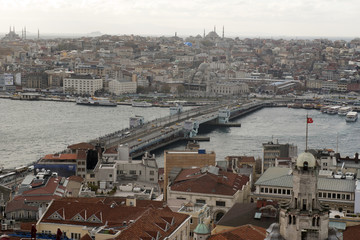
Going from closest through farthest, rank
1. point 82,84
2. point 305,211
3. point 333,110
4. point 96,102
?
point 305,211 < point 333,110 < point 96,102 < point 82,84

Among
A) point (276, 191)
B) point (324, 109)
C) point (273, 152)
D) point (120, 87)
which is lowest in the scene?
point (324, 109)

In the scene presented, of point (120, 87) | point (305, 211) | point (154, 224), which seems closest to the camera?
point (305, 211)

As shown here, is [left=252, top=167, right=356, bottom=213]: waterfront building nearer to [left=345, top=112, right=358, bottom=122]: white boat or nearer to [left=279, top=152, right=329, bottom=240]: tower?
[left=279, top=152, right=329, bottom=240]: tower

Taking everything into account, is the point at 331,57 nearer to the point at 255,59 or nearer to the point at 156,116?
the point at 255,59

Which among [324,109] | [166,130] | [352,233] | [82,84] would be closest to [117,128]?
[166,130]

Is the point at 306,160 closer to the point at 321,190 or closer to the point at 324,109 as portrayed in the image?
the point at 321,190

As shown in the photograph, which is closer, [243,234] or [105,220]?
[243,234]

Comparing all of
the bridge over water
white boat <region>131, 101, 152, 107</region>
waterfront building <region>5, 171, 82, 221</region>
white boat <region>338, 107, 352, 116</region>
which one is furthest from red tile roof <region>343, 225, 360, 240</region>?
white boat <region>131, 101, 152, 107</region>

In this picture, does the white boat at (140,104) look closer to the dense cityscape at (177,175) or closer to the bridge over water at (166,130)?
the dense cityscape at (177,175)
